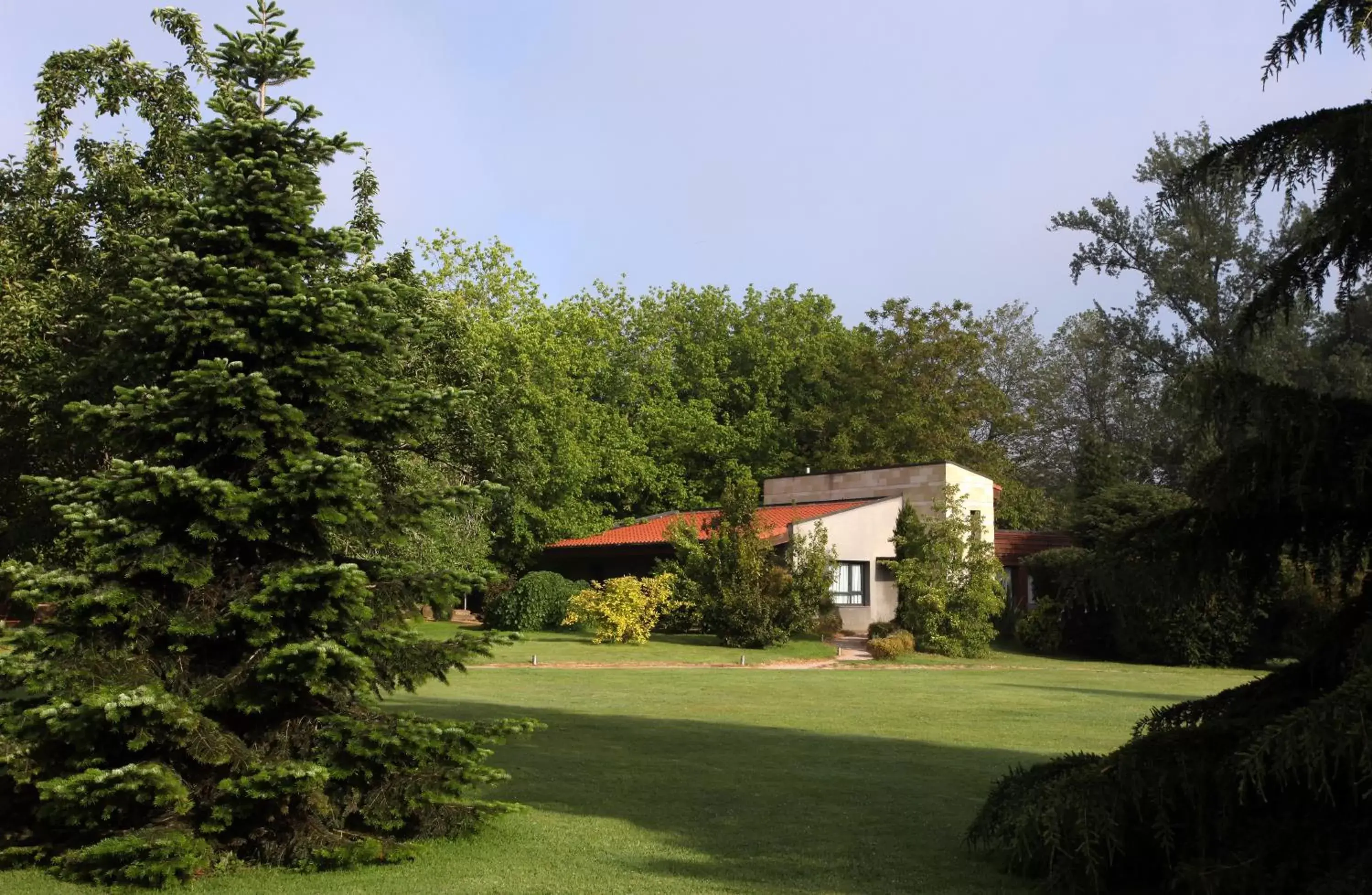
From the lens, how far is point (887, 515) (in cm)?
3631

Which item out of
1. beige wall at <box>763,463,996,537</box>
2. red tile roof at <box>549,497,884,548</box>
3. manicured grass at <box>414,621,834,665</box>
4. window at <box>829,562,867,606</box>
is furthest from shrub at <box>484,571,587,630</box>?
beige wall at <box>763,463,996,537</box>

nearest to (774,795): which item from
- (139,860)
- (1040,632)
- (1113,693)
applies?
(139,860)

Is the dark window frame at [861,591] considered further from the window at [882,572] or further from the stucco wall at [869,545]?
the window at [882,572]

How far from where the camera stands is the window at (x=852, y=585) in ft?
116

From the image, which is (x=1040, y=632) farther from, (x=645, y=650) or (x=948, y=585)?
(x=645, y=650)

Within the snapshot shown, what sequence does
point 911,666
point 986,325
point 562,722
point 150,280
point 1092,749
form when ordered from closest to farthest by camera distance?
1. point 150,280
2. point 1092,749
3. point 562,722
4. point 911,666
5. point 986,325

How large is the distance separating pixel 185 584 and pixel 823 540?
25325mm

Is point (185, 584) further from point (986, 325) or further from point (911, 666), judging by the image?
point (986, 325)

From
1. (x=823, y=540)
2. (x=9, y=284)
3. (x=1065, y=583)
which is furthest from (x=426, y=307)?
(x=823, y=540)

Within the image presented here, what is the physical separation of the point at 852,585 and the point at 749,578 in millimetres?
6584

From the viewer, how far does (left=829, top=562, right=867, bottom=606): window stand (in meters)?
35.4

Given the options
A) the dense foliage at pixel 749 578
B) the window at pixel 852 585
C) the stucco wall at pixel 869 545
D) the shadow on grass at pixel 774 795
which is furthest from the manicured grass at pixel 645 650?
the shadow on grass at pixel 774 795

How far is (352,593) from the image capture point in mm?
7363

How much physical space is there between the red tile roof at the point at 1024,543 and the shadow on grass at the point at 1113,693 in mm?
16286
